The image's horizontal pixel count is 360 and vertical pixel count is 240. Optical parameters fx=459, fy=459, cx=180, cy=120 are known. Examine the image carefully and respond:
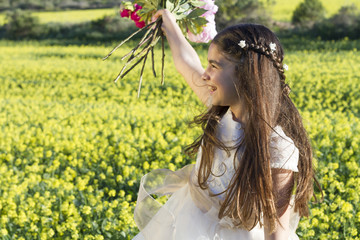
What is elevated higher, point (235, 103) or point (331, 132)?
point (235, 103)

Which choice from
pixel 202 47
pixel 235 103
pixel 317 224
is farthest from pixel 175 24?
pixel 202 47

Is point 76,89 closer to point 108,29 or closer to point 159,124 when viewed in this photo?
point 159,124

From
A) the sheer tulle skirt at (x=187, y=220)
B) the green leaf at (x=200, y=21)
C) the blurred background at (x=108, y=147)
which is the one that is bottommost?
the blurred background at (x=108, y=147)

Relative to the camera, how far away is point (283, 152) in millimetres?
1336

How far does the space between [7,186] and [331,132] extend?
2815mm

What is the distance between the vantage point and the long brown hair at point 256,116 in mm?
1312

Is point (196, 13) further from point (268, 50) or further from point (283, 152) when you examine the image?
point (283, 152)

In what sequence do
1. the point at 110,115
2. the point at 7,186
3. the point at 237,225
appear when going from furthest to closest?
the point at 110,115, the point at 7,186, the point at 237,225

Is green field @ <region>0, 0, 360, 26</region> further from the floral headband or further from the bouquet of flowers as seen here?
the floral headband

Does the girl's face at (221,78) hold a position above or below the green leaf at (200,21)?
below

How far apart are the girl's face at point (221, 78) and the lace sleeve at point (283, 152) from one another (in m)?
0.16

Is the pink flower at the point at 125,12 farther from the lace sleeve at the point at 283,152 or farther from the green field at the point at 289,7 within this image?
the green field at the point at 289,7

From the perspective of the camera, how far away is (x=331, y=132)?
13.8ft

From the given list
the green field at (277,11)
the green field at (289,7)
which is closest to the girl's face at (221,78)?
the green field at (277,11)
